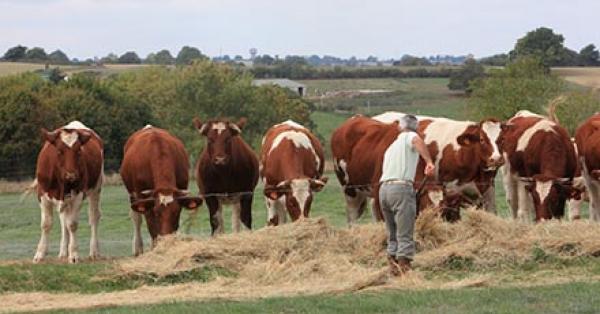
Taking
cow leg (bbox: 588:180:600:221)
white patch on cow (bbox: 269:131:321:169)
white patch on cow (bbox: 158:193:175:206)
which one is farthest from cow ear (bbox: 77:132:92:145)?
cow leg (bbox: 588:180:600:221)

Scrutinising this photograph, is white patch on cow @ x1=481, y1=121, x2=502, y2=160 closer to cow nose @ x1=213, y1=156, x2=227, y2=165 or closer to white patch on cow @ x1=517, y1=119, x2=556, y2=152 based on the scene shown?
white patch on cow @ x1=517, y1=119, x2=556, y2=152

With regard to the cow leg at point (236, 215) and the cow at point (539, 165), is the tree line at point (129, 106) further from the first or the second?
the cow at point (539, 165)

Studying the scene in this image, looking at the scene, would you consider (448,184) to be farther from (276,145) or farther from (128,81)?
(128,81)

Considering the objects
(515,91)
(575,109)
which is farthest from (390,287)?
(515,91)

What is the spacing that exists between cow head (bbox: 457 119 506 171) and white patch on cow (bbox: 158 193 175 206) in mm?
5401

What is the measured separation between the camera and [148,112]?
2881 inches

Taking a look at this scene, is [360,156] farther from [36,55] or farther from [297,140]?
[36,55]

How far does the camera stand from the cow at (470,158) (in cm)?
2258

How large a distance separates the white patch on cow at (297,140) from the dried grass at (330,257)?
383 cm

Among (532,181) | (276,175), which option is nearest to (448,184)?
(532,181)

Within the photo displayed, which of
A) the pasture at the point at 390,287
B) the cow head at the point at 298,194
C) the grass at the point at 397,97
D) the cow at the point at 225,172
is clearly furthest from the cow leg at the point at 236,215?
the grass at the point at 397,97

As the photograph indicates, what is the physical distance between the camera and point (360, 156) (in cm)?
2436

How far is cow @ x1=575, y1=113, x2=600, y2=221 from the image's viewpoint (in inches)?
936

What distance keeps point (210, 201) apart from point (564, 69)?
9075cm
